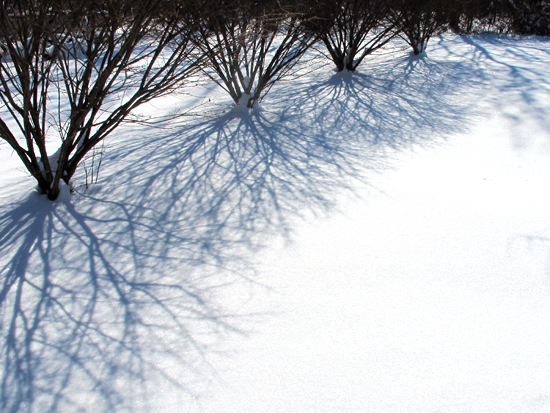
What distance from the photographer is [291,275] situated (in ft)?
8.93

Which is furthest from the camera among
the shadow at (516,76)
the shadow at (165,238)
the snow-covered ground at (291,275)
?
the shadow at (516,76)

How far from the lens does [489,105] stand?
230 inches

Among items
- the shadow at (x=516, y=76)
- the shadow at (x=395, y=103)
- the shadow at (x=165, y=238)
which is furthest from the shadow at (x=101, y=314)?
the shadow at (x=516, y=76)

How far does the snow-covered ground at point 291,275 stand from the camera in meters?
2.01

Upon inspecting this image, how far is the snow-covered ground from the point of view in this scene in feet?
6.59

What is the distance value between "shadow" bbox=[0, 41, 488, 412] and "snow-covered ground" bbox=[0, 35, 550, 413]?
0.01 metres

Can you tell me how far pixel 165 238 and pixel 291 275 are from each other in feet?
3.38

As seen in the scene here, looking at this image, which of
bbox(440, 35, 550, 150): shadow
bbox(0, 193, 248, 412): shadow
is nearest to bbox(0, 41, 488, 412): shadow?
bbox(0, 193, 248, 412): shadow

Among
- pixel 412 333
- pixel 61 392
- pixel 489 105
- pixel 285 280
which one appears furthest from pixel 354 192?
pixel 489 105

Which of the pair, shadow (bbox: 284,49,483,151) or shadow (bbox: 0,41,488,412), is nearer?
shadow (bbox: 0,41,488,412)

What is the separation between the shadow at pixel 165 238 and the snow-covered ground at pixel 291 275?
1 centimetres

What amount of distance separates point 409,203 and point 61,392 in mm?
2632

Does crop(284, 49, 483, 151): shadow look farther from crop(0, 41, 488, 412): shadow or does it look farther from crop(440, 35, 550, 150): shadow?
crop(440, 35, 550, 150): shadow

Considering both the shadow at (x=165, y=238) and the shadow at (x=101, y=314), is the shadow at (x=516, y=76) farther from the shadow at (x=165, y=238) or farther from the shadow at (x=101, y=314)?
the shadow at (x=101, y=314)
